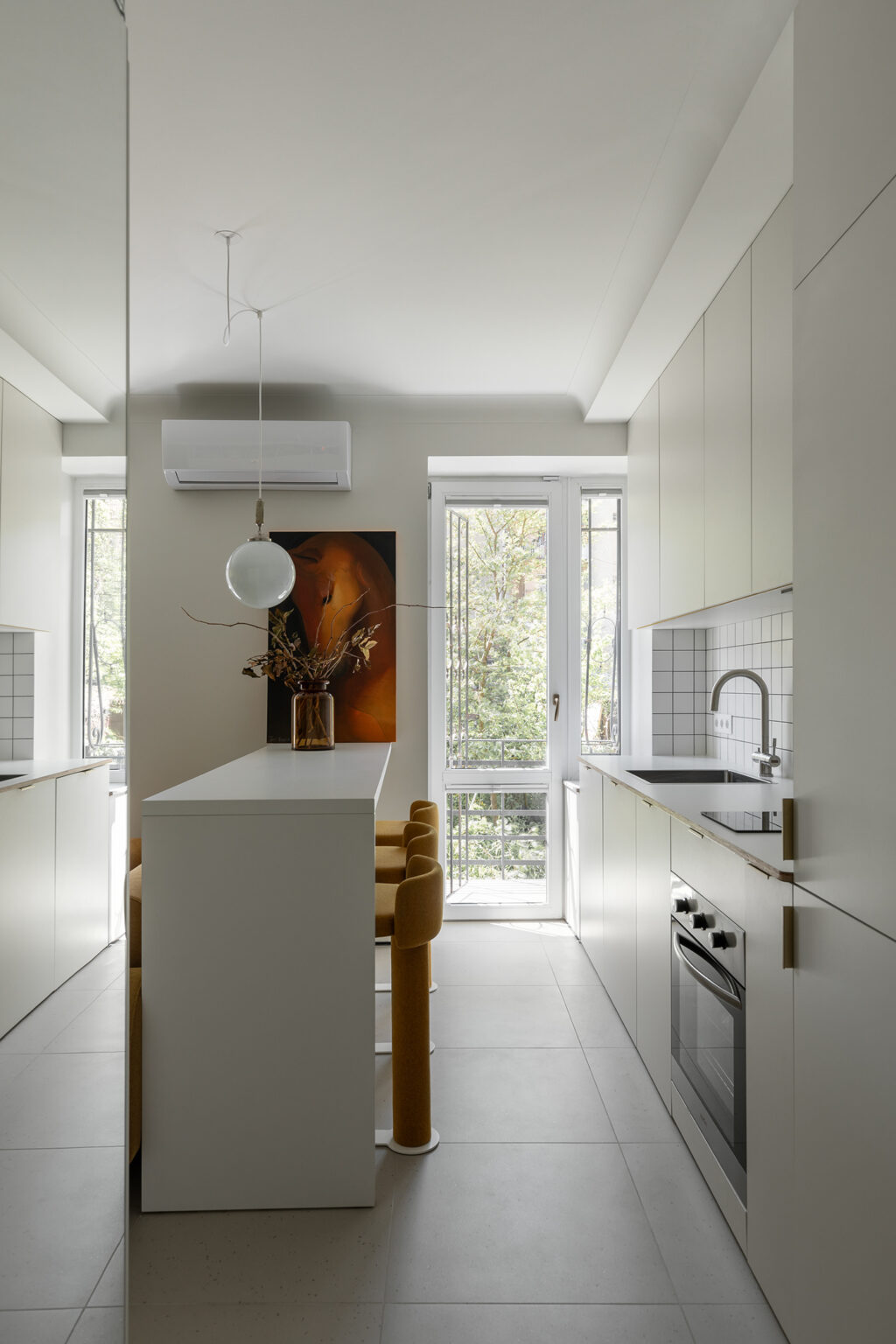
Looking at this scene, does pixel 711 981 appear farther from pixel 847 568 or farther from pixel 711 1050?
pixel 847 568

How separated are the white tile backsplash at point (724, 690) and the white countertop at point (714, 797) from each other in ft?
0.34

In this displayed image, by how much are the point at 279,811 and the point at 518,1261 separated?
109cm

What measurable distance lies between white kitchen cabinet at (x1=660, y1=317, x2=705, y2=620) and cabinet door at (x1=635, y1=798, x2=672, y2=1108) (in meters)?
0.85

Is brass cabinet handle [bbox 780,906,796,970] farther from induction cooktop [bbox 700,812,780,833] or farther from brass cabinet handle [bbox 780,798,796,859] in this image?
induction cooktop [bbox 700,812,780,833]

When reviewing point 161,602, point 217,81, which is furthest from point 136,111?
point 161,602

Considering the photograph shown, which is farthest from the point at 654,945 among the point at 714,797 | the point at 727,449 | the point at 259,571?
the point at 259,571

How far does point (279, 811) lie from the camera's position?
1.93 meters

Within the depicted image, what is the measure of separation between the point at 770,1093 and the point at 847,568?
0.97 metres

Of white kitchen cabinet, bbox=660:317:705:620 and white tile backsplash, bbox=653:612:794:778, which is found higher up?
white kitchen cabinet, bbox=660:317:705:620

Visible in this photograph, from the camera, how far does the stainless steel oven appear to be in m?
1.70

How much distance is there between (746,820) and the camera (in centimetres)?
194

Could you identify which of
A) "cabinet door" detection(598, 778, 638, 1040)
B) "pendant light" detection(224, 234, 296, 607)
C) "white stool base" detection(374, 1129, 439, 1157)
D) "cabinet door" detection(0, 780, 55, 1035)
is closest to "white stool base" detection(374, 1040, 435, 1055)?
"white stool base" detection(374, 1129, 439, 1157)

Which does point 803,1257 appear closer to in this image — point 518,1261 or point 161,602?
point 518,1261

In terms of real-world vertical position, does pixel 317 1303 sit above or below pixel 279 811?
below
